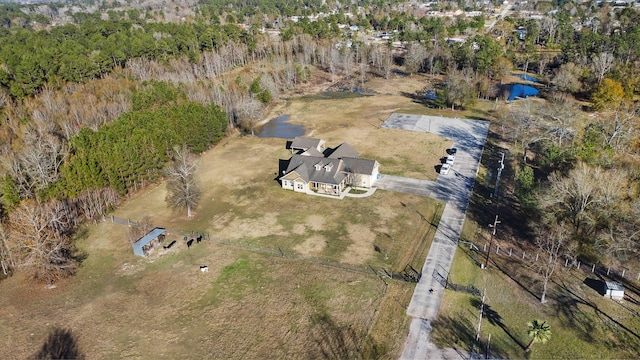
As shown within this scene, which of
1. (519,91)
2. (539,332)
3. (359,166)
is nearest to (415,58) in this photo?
(519,91)

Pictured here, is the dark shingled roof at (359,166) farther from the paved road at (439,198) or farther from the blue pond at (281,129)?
the blue pond at (281,129)

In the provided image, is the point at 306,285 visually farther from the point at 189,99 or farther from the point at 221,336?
the point at 189,99

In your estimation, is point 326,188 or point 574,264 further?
point 326,188

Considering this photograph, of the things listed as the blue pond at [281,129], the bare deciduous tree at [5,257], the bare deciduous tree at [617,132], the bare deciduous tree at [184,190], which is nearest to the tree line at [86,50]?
the blue pond at [281,129]

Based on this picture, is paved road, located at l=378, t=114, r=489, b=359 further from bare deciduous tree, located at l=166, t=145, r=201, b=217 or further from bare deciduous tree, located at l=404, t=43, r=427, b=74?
bare deciduous tree, located at l=404, t=43, r=427, b=74

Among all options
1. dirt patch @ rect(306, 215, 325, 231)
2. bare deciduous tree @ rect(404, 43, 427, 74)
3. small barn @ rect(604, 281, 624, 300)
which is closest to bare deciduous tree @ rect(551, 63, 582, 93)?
bare deciduous tree @ rect(404, 43, 427, 74)

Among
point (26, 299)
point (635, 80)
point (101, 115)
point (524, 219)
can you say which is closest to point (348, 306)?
point (524, 219)

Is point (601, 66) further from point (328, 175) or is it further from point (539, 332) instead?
point (539, 332)
